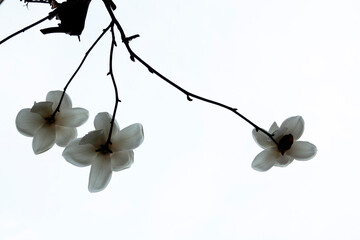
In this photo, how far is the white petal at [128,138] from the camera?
1.94ft

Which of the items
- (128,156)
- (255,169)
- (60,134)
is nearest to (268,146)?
(255,169)

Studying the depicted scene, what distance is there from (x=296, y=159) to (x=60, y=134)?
37 cm

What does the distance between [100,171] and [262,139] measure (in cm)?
26

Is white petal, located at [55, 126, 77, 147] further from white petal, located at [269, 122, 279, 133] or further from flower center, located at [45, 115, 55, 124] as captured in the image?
white petal, located at [269, 122, 279, 133]

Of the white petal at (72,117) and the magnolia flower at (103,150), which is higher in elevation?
the white petal at (72,117)

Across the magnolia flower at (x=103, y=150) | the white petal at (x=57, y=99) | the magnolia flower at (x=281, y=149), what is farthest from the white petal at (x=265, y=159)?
the white petal at (x=57, y=99)

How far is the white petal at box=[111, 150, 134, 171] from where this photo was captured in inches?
Result: 23.3

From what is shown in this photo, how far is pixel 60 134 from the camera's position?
64 centimetres

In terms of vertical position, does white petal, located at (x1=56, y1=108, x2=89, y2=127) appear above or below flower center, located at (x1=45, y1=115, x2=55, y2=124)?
above

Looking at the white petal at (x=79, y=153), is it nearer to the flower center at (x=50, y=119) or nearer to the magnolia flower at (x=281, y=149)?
the flower center at (x=50, y=119)

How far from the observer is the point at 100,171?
1.94 feet

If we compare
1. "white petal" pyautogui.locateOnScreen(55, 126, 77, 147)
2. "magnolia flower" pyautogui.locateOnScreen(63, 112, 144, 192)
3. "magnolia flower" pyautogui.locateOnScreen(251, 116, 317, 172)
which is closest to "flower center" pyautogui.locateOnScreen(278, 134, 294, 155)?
"magnolia flower" pyautogui.locateOnScreen(251, 116, 317, 172)

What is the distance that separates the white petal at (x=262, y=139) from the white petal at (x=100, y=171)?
9.2 inches

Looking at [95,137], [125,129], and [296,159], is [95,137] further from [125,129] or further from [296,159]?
[296,159]
